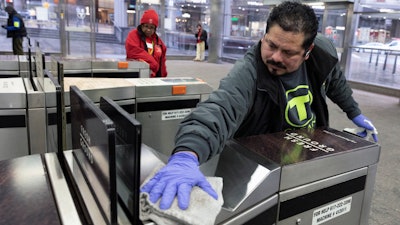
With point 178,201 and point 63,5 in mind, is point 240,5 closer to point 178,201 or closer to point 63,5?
Answer: point 63,5

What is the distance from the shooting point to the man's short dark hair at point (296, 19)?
1.19 m

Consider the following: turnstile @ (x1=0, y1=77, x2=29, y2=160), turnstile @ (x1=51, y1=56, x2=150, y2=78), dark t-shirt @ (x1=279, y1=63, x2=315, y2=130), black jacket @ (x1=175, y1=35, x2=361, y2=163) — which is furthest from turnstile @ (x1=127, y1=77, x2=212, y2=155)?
turnstile @ (x1=51, y1=56, x2=150, y2=78)

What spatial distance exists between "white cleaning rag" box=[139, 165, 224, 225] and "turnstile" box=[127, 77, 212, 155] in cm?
149

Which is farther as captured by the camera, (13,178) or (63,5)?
(63,5)

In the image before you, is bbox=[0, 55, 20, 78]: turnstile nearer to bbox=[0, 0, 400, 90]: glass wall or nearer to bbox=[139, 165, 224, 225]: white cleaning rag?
bbox=[139, 165, 224, 225]: white cleaning rag

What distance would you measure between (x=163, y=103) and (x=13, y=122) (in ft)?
Answer: 2.86

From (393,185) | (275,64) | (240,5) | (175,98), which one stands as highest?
(240,5)

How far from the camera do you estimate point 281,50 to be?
1.24 meters

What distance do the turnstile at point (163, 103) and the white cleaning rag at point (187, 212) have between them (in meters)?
1.49

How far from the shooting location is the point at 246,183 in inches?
34.7

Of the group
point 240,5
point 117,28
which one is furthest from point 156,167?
point 240,5

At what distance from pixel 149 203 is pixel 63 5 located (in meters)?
9.27

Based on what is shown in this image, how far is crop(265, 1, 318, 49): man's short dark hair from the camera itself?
3.89ft

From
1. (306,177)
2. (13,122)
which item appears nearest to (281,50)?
(306,177)
